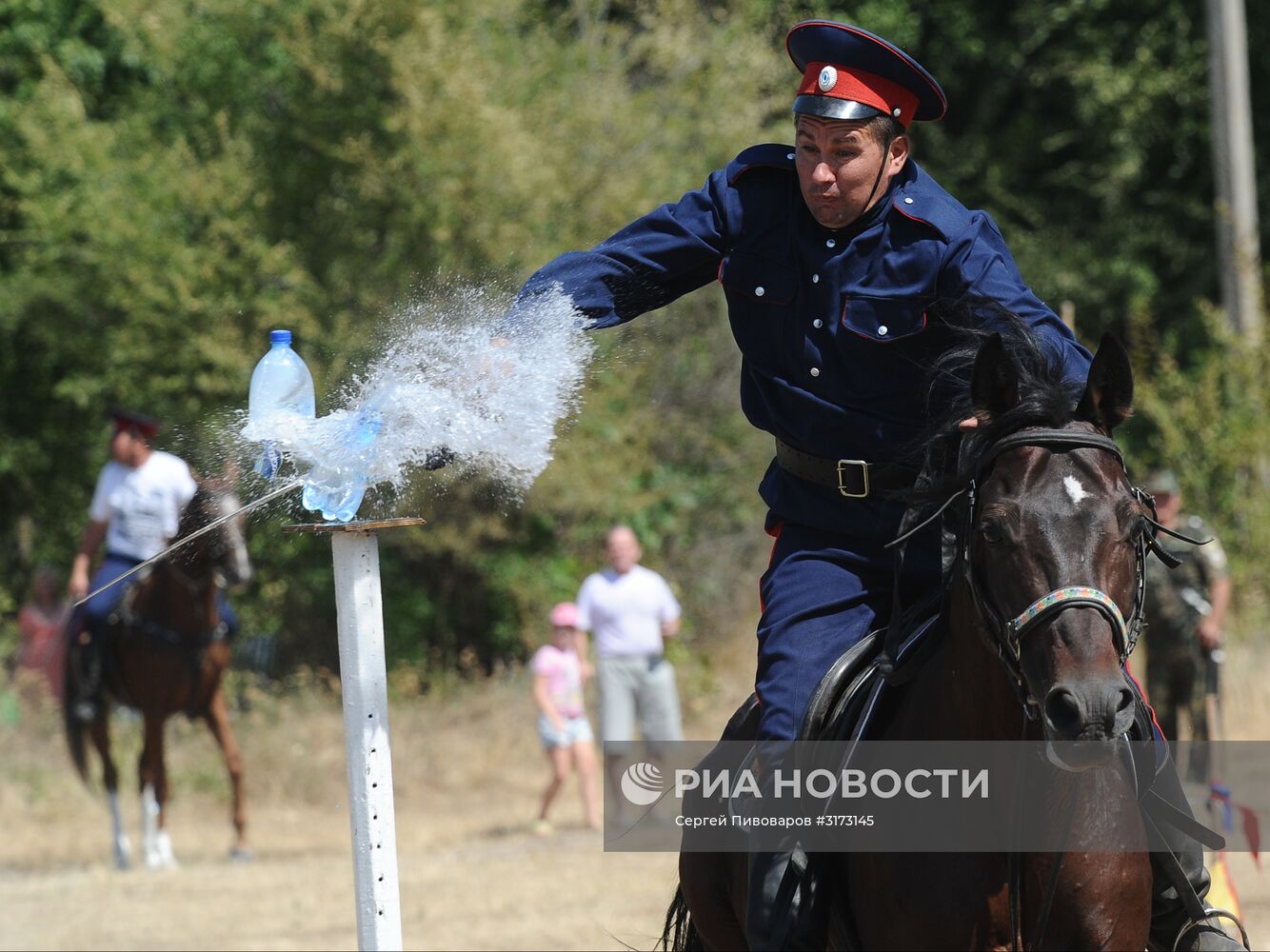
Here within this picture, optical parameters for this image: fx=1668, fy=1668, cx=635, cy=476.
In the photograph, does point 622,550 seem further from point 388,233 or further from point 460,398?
point 460,398

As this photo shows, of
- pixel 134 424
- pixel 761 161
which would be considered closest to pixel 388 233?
pixel 134 424

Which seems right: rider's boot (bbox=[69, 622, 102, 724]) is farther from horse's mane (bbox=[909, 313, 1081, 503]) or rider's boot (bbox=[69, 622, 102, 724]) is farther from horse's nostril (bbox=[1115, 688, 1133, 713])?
horse's nostril (bbox=[1115, 688, 1133, 713])

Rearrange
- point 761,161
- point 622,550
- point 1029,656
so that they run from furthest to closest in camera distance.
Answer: point 622,550, point 761,161, point 1029,656

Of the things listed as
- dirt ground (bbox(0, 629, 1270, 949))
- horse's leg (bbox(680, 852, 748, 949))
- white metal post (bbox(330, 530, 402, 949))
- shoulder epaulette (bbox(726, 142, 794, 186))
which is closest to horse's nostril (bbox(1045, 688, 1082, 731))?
white metal post (bbox(330, 530, 402, 949))

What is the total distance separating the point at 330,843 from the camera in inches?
481

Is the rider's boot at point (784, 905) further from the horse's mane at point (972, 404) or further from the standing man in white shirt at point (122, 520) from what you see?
the standing man in white shirt at point (122, 520)

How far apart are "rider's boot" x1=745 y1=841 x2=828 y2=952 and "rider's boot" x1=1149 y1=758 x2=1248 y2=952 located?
749mm

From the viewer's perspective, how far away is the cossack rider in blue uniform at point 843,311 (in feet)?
13.0

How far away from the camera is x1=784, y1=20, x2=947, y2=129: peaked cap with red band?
3.98 meters

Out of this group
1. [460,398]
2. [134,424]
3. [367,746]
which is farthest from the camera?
[134,424]

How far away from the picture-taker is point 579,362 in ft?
13.2

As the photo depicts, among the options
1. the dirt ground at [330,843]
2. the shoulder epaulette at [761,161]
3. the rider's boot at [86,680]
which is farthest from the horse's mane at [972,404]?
the rider's boot at [86,680]

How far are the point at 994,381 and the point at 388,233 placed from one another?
1208 centimetres

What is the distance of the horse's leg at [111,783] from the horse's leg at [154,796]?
0.15 metres
